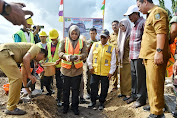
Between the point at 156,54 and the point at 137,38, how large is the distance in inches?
41.5

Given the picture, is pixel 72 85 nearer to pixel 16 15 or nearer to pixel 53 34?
pixel 53 34

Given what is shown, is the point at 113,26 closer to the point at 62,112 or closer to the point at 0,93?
the point at 62,112

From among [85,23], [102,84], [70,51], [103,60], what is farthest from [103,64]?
[85,23]

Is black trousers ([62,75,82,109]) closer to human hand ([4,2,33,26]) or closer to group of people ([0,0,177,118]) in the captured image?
group of people ([0,0,177,118])

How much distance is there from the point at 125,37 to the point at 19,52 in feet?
8.39

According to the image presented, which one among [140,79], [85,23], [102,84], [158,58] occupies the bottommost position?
[102,84]

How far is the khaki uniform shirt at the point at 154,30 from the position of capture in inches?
83.2

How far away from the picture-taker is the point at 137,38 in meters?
3.09

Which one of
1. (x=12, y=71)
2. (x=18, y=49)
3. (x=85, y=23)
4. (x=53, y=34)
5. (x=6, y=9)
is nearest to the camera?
(x=6, y=9)

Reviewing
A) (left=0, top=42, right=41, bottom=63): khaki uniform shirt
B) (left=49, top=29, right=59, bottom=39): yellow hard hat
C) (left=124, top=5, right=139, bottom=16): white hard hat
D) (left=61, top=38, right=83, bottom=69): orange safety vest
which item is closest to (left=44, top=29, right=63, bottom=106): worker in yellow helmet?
(left=49, top=29, right=59, bottom=39): yellow hard hat

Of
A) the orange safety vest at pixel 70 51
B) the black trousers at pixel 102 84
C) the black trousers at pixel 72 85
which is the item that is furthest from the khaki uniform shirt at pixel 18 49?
the black trousers at pixel 102 84

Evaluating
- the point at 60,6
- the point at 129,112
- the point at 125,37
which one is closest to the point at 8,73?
the point at 129,112

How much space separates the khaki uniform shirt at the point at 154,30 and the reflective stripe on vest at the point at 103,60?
4.13 feet

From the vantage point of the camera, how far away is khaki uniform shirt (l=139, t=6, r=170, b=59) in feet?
6.93
